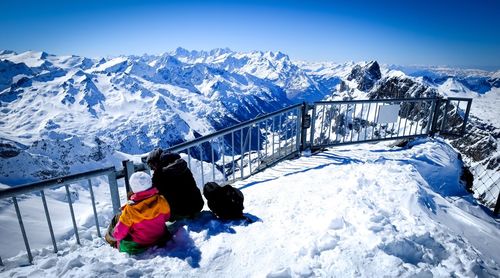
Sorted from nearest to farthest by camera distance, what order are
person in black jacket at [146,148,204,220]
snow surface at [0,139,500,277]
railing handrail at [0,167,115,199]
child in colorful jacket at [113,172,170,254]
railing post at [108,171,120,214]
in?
snow surface at [0,139,500,277], railing handrail at [0,167,115,199], child in colorful jacket at [113,172,170,254], person in black jacket at [146,148,204,220], railing post at [108,171,120,214]

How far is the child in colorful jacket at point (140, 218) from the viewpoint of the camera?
3.30 m

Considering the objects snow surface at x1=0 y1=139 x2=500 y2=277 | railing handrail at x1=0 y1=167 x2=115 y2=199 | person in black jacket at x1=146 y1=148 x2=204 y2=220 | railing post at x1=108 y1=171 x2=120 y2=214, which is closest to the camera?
snow surface at x1=0 y1=139 x2=500 y2=277

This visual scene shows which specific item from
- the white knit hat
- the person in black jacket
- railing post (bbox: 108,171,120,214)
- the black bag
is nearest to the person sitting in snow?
the white knit hat

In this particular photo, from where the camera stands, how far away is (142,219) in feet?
10.9

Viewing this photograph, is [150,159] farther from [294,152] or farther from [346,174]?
[294,152]

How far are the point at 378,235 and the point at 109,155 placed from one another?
7144 inches

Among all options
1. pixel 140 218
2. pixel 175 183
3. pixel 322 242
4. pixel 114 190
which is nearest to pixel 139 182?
pixel 140 218

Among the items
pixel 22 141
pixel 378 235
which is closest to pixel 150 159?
pixel 378 235

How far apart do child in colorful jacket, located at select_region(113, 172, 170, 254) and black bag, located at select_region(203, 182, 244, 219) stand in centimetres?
86

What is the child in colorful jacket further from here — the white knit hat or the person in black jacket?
the person in black jacket

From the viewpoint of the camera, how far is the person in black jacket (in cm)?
400

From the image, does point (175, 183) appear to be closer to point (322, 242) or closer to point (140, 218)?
point (140, 218)

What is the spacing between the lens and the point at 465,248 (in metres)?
3.32

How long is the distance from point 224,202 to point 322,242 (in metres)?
1.57
